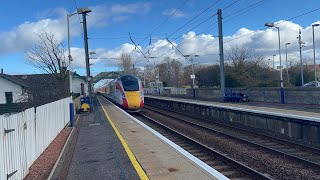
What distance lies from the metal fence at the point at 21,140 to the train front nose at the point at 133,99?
1778cm

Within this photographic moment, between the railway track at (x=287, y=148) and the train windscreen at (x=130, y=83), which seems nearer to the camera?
the railway track at (x=287, y=148)

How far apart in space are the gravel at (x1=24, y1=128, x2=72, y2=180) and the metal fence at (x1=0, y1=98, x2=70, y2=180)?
0.17m

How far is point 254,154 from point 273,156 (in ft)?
2.19

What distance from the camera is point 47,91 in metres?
25.9

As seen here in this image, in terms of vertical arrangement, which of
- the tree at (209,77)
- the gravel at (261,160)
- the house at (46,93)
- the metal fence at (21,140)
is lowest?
the gravel at (261,160)

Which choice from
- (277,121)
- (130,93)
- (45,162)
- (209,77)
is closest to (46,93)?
(130,93)

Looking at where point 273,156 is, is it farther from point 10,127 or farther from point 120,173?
point 10,127

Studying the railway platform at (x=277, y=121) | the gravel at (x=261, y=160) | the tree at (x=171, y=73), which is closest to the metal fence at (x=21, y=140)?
the gravel at (x=261, y=160)

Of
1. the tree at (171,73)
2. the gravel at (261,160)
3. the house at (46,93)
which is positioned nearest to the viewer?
the gravel at (261,160)

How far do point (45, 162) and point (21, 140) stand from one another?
7.93ft

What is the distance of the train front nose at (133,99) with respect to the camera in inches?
1180

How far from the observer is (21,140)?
25.9ft

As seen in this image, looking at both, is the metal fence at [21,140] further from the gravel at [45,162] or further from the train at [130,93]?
the train at [130,93]

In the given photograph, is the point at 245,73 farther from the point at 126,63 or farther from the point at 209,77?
the point at 126,63
